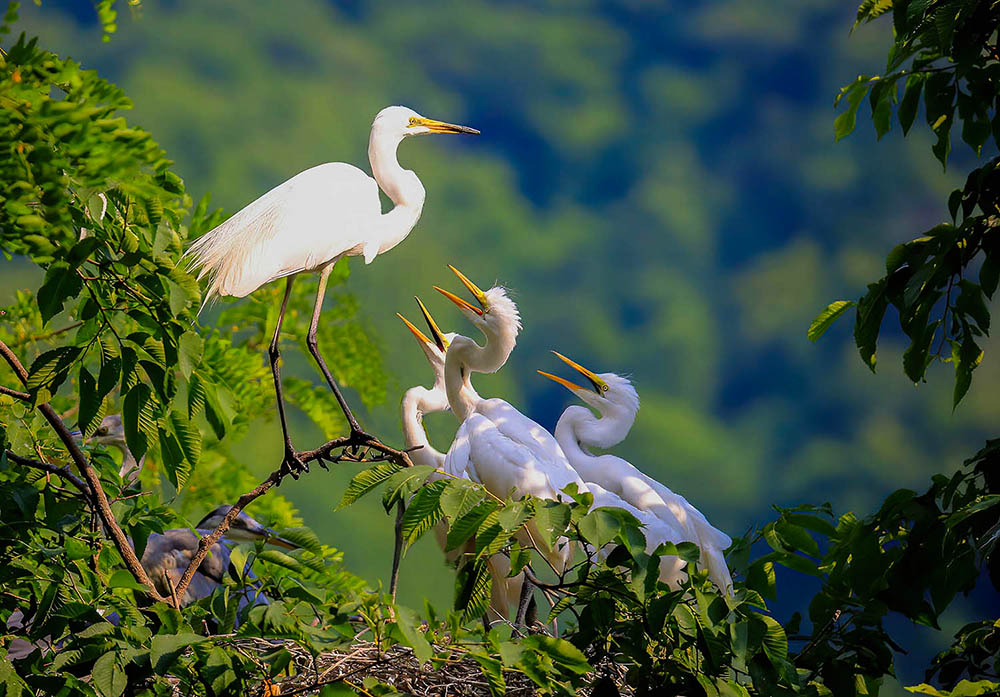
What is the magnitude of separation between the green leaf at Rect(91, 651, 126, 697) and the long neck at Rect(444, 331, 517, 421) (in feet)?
5.25

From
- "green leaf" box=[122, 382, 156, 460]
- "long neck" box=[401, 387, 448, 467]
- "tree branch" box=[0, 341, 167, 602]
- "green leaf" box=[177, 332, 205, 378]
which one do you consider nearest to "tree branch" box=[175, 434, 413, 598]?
"tree branch" box=[0, 341, 167, 602]

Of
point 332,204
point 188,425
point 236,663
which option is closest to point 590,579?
point 236,663

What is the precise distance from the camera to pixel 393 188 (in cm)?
253

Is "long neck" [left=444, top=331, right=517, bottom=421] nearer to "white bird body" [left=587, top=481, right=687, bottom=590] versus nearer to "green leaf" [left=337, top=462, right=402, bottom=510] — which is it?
"white bird body" [left=587, top=481, right=687, bottom=590]

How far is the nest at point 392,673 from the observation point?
1160mm

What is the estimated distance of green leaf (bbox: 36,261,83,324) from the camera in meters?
1.07

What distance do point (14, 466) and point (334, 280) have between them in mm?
2423

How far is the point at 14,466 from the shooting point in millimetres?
1402

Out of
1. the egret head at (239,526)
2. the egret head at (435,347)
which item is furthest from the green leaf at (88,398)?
the egret head at (435,347)

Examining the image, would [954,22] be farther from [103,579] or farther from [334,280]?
[334,280]

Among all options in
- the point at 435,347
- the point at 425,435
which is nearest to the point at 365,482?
the point at 425,435

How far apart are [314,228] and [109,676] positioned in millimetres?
1391

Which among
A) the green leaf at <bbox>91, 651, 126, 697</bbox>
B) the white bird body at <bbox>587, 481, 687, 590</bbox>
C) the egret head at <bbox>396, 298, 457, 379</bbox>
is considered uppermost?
the egret head at <bbox>396, 298, 457, 379</bbox>

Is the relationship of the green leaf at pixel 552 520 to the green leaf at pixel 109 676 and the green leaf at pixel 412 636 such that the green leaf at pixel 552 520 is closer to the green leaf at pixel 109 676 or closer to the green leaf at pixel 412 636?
the green leaf at pixel 412 636
